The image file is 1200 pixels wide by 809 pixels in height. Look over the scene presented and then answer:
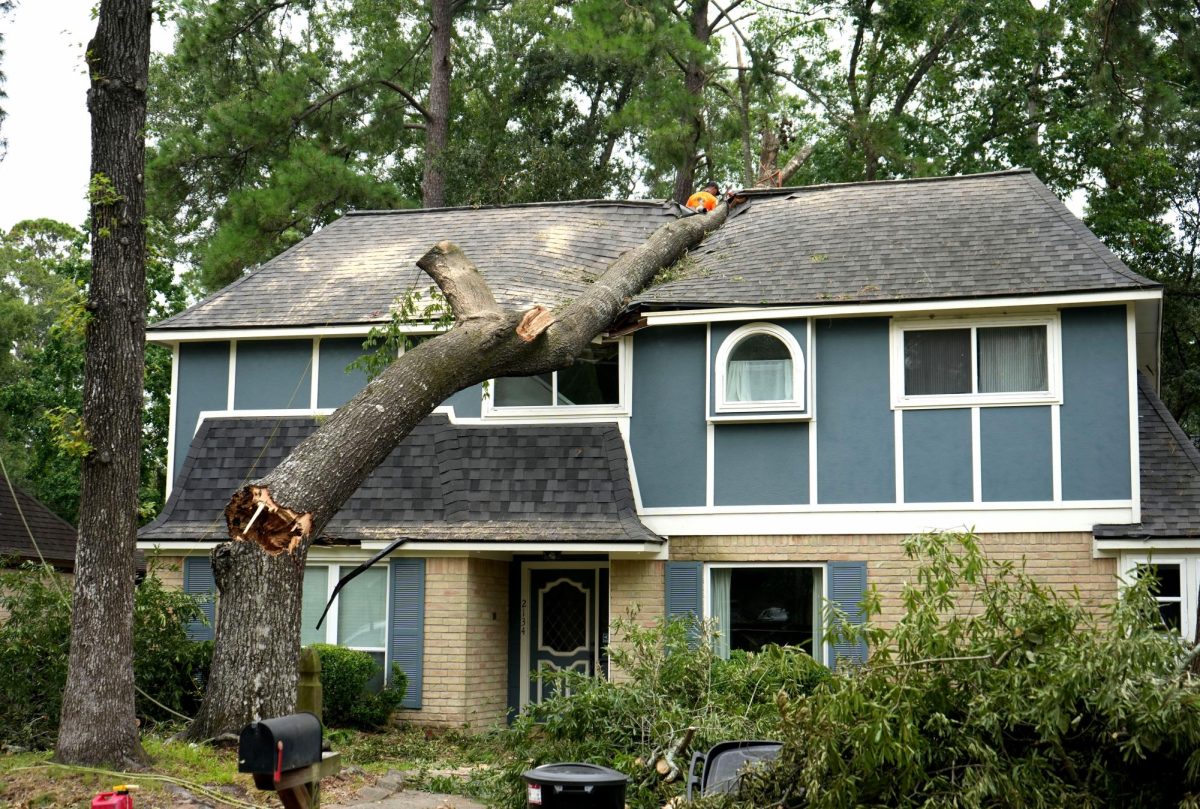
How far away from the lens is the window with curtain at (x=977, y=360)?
13906mm

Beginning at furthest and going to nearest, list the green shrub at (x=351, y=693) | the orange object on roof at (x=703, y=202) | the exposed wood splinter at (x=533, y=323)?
the orange object on roof at (x=703, y=202) < the green shrub at (x=351, y=693) < the exposed wood splinter at (x=533, y=323)

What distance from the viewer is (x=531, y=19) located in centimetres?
3145

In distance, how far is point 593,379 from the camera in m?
15.5

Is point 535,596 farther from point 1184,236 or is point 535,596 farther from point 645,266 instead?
point 1184,236

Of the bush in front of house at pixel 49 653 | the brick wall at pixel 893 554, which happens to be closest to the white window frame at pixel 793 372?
the brick wall at pixel 893 554

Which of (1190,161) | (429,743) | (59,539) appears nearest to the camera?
(429,743)

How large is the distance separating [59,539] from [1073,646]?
19.1 m

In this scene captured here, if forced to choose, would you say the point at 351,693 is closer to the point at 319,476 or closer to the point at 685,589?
the point at 685,589

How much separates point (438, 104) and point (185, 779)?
21376mm

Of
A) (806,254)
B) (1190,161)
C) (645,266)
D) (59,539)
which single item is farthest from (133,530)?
(1190,161)

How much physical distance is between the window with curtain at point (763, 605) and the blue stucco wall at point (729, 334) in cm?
189

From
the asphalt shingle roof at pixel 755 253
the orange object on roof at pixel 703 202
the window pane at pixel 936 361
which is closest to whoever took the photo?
the window pane at pixel 936 361

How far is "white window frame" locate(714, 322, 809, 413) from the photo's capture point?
14234 millimetres

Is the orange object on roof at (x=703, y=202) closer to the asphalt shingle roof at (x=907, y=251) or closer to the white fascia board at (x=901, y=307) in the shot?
the asphalt shingle roof at (x=907, y=251)
